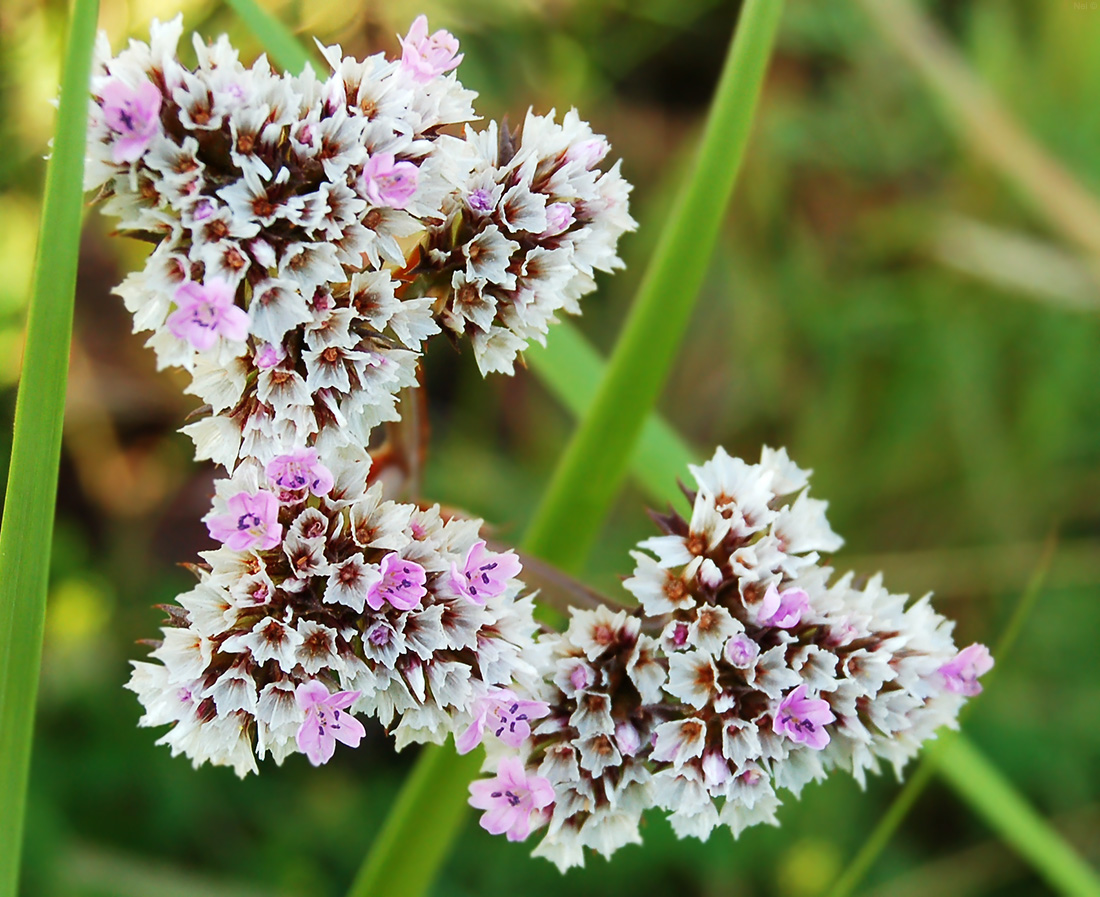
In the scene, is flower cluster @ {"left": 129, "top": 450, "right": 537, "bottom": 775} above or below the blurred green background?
below

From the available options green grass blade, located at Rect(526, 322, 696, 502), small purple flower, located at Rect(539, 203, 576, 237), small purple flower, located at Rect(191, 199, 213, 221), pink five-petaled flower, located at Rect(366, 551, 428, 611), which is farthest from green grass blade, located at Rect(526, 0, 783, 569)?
small purple flower, located at Rect(191, 199, 213, 221)

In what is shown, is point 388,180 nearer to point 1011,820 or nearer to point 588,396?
point 588,396

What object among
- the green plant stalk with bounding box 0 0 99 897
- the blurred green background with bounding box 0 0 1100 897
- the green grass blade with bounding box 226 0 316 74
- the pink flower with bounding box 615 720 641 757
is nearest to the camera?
the green plant stalk with bounding box 0 0 99 897

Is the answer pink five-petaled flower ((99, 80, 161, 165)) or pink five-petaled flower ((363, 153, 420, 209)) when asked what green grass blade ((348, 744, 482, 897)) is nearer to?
pink five-petaled flower ((363, 153, 420, 209))

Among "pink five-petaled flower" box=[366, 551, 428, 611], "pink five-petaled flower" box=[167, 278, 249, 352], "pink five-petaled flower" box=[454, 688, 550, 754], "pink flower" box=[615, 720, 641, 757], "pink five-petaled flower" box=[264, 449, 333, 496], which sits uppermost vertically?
"pink five-petaled flower" box=[167, 278, 249, 352]

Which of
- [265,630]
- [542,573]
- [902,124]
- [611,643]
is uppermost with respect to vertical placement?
[902,124]

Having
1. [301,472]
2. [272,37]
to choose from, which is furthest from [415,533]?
[272,37]

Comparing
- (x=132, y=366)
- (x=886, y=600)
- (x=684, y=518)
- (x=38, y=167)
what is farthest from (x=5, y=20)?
(x=886, y=600)

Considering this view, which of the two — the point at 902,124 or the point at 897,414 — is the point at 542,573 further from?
the point at 902,124
